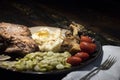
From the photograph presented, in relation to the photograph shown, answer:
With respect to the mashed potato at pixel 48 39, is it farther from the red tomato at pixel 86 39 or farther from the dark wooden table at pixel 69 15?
the dark wooden table at pixel 69 15

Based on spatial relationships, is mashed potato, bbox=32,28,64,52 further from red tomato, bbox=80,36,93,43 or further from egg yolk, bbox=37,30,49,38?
red tomato, bbox=80,36,93,43

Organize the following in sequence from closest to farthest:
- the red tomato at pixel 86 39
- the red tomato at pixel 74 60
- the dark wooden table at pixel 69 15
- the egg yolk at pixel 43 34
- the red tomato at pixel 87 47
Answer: the red tomato at pixel 74 60, the red tomato at pixel 87 47, the red tomato at pixel 86 39, the egg yolk at pixel 43 34, the dark wooden table at pixel 69 15

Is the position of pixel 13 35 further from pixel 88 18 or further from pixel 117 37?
pixel 88 18

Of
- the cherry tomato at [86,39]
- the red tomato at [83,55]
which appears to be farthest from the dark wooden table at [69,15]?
the red tomato at [83,55]

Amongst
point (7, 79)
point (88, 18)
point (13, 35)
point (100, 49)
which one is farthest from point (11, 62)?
point (88, 18)

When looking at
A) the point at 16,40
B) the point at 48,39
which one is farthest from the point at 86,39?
the point at 16,40
